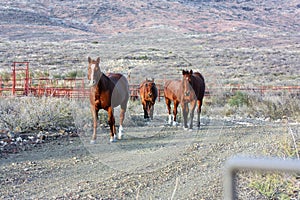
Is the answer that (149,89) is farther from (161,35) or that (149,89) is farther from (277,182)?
(277,182)

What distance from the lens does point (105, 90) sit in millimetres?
11117

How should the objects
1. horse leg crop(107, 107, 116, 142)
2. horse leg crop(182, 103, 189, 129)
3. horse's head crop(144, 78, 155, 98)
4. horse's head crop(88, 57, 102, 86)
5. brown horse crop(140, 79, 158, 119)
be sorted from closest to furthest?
horse's head crop(88, 57, 102, 86), horse leg crop(107, 107, 116, 142), horse leg crop(182, 103, 189, 129), horse's head crop(144, 78, 155, 98), brown horse crop(140, 79, 158, 119)

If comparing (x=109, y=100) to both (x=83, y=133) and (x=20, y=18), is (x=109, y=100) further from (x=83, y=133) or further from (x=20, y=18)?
(x=20, y=18)

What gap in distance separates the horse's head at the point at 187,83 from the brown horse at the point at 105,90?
1.39 metres

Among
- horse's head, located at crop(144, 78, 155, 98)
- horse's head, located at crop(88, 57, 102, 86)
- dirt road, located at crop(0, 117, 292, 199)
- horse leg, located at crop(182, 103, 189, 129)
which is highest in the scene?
horse's head, located at crop(88, 57, 102, 86)

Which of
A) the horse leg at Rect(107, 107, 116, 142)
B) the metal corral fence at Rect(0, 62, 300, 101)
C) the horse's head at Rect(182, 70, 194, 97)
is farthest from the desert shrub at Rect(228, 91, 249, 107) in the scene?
the horse leg at Rect(107, 107, 116, 142)

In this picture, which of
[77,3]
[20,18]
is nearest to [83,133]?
[20,18]

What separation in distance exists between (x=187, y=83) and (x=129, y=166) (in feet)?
13.4

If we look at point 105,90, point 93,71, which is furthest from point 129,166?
point 105,90

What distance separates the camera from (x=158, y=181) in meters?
7.73

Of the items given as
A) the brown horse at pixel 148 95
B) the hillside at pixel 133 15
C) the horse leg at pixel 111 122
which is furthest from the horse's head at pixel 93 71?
the hillside at pixel 133 15

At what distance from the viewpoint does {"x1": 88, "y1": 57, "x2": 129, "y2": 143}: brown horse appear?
1062 cm

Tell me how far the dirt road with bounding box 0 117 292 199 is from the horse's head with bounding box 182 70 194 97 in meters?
1.00

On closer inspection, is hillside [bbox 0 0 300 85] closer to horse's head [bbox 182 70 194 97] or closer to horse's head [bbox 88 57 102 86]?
horse's head [bbox 88 57 102 86]
